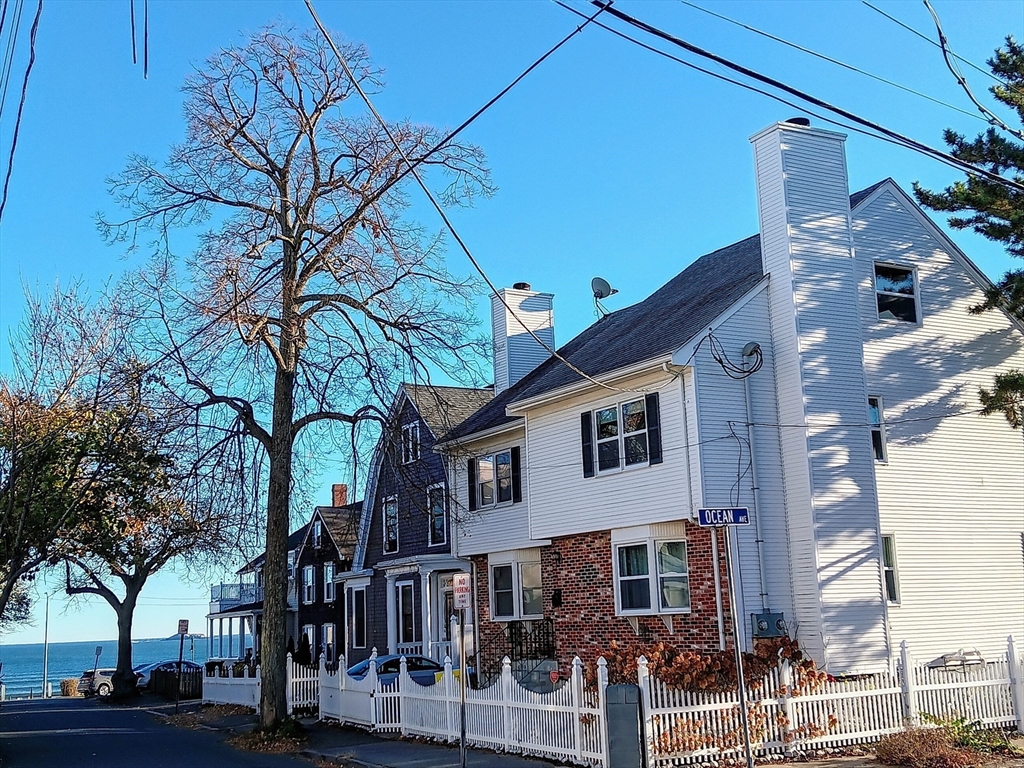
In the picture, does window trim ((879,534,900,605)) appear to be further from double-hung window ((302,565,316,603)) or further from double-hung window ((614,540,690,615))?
double-hung window ((302,565,316,603))

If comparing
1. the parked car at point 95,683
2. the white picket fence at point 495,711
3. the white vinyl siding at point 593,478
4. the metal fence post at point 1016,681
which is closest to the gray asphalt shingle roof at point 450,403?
the white vinyl siding at point 593,478

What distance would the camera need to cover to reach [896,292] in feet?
70.7

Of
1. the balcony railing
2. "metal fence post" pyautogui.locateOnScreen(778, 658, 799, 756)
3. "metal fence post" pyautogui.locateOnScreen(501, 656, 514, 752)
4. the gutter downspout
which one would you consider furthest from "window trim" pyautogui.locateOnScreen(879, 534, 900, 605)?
the balcony railing

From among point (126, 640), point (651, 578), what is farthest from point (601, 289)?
point (126, 640)

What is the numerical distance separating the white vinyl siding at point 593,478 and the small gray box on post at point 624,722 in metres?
5.31

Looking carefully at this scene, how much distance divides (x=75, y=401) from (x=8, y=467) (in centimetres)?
207

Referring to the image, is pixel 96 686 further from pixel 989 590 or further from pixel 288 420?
pixel 989 590

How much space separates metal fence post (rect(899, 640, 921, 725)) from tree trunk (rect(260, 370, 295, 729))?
475 inches

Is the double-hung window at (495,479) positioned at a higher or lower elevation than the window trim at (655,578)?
higher

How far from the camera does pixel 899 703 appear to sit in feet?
55.2

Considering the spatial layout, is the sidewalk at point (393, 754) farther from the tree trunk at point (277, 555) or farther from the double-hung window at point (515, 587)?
Result: the double-hung window at point (515, 587)

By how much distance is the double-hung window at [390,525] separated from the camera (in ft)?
111

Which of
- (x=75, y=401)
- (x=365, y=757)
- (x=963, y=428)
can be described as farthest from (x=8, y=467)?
(x=963, y=428)

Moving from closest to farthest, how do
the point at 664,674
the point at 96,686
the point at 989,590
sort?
the point at 664,674, the point at 989,590, the point at 96,686
